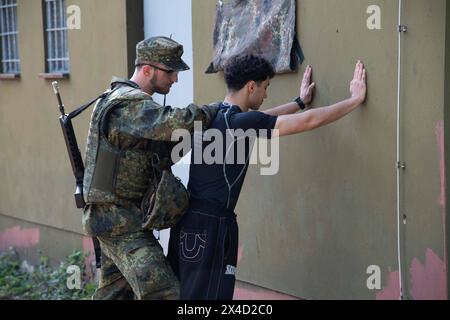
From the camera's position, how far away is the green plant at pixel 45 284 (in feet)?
25.4

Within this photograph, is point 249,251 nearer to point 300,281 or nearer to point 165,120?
point 300,281

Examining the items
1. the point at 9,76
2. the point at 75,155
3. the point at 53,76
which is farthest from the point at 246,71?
the point at 9,76

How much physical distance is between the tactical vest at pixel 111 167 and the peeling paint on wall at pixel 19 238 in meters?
4.34

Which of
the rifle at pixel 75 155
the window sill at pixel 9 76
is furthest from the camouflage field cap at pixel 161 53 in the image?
the window sill at pixel 9 76

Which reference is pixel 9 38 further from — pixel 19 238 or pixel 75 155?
pixel 75 155

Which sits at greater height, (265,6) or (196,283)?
(265,6)

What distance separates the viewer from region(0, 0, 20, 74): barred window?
918 cm

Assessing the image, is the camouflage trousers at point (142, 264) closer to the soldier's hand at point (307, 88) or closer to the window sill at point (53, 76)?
the soldier's hand at point (307, 88)

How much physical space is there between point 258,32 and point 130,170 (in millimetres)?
1506

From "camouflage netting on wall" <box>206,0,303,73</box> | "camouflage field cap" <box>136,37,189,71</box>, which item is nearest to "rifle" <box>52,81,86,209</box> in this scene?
"camouflage field cap" <box>136,37,189,71</box>

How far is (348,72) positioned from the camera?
199 inches

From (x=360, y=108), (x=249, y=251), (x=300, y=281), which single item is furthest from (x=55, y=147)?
(x=360, y=108)

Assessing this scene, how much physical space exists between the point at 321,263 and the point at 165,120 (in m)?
1.59

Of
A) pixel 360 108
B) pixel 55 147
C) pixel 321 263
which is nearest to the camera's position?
pixel 360 108
